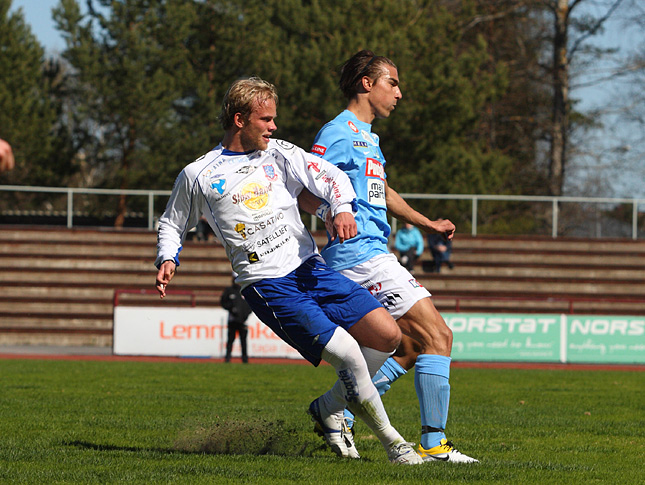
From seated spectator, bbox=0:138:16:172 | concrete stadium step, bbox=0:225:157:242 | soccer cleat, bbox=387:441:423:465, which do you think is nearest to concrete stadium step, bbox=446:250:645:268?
concrete stadium step, bbox=0:225:157:242

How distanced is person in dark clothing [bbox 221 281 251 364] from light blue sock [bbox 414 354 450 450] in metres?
12.1

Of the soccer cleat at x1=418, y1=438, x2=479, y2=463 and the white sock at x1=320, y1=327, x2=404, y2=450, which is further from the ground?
the white sock at x1=320, y1=327, x2=404, y2=450

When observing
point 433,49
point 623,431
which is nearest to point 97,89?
point 433,49

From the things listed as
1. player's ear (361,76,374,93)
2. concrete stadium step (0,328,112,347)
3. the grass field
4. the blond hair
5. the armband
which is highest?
player's ear (361,76,374,93)

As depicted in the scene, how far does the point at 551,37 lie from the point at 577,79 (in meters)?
2.05

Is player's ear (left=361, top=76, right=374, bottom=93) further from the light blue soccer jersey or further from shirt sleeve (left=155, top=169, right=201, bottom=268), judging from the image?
shirt sleeve (left=155, top=169, right=201, bottom=268)

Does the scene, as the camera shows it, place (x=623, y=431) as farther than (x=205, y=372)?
No

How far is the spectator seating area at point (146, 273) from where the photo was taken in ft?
80.4

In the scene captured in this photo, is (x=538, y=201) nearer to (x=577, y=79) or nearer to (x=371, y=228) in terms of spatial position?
(x=577, y=79)

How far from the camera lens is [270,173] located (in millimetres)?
5203

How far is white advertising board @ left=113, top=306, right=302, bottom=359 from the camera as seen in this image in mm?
19125

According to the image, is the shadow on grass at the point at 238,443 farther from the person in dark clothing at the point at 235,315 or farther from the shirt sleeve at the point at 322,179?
the person in dark clothing at the point at 235,315

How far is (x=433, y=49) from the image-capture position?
99.5ft

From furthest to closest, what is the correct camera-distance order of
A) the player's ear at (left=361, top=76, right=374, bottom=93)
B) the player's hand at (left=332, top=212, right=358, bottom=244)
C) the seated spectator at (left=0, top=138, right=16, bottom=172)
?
the player's ear at (left=361, top=76, right=374, bottom=93) → the player's hand at (left=332, top=212, right=358, bottom=244) → the seated spectator at (left=0, top=138, right=16, bottom=172)
